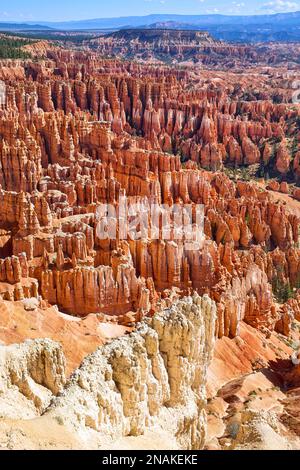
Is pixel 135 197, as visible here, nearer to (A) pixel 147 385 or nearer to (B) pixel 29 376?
(B) pixel 29 376

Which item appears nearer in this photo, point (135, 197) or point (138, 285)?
point (138, 285)

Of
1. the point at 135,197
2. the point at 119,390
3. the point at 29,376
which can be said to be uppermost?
the point at 119,390

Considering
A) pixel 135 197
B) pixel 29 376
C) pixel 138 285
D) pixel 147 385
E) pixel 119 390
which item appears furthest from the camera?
pixel 135 197

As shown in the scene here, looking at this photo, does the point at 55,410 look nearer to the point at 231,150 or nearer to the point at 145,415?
the point at 145,415

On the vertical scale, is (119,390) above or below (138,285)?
above

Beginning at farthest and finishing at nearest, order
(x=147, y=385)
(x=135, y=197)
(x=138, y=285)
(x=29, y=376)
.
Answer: (x=135, y=197)
(x=138, y=285)
(x=29, y=376)
(x=147, y=385)

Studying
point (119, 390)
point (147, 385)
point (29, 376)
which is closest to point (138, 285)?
point (29, 376)

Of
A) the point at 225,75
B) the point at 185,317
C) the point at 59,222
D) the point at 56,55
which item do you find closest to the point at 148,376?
the point at 185,317

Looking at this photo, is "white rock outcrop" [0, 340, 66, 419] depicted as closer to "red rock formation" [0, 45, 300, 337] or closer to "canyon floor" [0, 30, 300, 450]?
"canyon floor" [0, 30, 300, 450]

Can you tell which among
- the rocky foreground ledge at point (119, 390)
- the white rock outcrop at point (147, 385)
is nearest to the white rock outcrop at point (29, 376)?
the rocky foreground ledge at point (119, 390)
